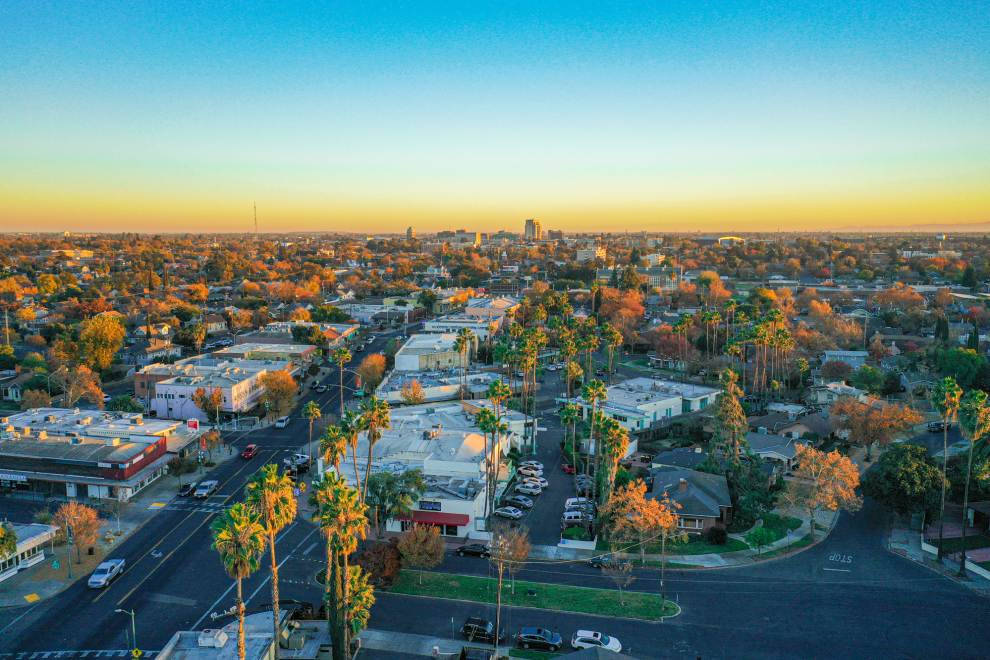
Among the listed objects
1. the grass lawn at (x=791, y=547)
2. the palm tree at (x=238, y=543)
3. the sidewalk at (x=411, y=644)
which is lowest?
the grass lawn at (x=791, y=547)

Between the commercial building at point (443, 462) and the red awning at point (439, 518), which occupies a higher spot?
the commercial building at point (443, 462)

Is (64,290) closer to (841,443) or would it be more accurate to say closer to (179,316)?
(179,316)

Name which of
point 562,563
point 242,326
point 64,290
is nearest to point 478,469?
point 562,563

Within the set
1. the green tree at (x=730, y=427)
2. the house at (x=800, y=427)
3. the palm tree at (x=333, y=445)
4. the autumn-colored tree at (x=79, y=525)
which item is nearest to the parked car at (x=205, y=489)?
the autumn-colored tree at (x=79, y=525)

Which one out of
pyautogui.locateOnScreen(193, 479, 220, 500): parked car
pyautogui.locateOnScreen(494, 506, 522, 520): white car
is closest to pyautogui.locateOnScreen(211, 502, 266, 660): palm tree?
pyautogui.locateOnScreen(494, 506, 522, 520): white car

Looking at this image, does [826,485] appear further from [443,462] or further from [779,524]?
[443,462]

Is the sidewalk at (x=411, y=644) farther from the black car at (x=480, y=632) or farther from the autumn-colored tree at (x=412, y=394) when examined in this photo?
the autumn-colored tree at (x=412, y=394)
